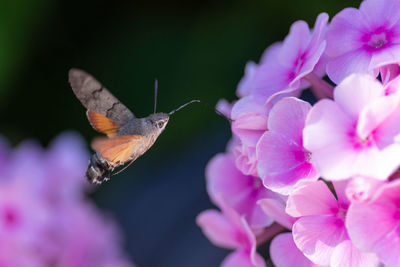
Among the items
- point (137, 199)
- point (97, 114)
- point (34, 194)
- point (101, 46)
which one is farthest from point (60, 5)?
point (97, 114)

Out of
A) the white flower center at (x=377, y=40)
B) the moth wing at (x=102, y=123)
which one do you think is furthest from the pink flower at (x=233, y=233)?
the white flower center at (x=377, y=40)

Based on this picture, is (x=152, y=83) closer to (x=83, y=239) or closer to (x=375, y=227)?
(x=83, y=239)

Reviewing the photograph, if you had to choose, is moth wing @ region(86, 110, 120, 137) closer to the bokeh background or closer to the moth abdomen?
the moth abdomen

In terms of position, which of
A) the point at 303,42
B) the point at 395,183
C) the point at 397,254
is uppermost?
the point at 303,42

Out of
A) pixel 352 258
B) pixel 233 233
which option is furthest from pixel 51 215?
pixel 352 258

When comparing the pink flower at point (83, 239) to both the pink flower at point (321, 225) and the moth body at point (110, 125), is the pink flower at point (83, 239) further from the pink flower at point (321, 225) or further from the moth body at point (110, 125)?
the pink flower at point (321, 225)

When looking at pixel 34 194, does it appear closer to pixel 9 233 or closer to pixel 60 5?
pixel 9 233

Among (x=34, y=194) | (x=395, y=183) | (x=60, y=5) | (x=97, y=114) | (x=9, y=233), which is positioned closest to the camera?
(x=395, y=183)
